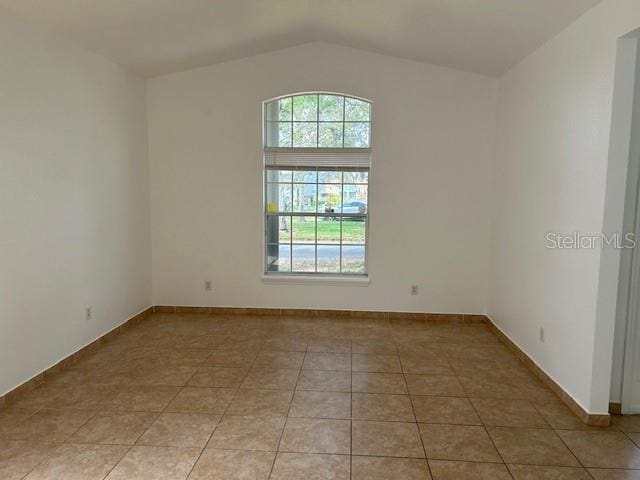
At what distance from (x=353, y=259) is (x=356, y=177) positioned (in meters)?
0.92

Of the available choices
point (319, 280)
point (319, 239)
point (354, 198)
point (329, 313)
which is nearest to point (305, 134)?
point (354, 198)

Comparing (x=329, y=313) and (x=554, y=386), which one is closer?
(x=554, y=386)

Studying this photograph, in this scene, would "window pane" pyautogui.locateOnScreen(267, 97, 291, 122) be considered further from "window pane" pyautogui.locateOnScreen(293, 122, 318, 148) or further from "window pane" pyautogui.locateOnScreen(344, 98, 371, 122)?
"window pane" pyautogui.locateOnScreen(344, 98, 371, 122)

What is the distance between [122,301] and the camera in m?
4.40

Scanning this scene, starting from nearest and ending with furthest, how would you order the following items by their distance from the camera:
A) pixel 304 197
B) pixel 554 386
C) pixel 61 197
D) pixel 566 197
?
pixel 566 197 → pixel 554 386 → pixel 61 197 → pixel 304 197

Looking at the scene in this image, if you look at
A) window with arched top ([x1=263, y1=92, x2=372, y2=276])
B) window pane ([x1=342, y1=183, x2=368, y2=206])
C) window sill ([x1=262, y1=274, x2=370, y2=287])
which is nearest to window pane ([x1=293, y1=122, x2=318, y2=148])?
window with arched top ([x1=263, y1=92, x2=372, y2=276])

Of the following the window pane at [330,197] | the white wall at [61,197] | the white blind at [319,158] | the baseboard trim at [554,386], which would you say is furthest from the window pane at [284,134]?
the baseboard trim at [554,386]

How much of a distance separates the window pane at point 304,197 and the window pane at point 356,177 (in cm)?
38

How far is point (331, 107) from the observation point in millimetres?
4863

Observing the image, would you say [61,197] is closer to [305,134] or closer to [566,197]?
[305,134]

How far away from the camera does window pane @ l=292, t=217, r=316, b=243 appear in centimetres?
502

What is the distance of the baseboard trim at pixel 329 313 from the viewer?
4852 millimetres

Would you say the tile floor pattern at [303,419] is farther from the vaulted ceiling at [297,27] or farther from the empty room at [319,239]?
the vaulted ceiling at [297,27]

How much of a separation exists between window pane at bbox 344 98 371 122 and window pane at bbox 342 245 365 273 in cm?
141
